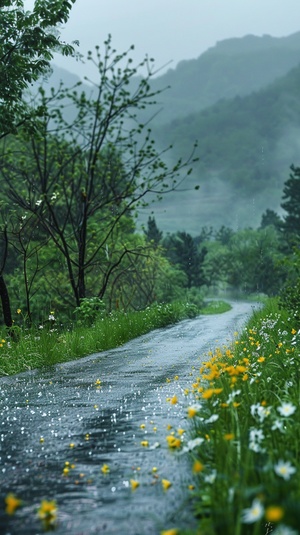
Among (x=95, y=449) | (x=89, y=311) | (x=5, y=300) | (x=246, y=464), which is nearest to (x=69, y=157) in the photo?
(x=89, y=311)

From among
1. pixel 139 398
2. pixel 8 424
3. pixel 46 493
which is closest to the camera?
pixel 46 493

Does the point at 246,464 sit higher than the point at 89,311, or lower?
lower

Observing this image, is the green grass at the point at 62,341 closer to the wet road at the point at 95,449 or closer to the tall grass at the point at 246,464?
the wet road at the point at 95,449

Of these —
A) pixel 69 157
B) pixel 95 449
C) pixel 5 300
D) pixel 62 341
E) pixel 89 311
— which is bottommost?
pixel 95 449

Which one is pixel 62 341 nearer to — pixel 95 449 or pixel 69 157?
pixel 95 449

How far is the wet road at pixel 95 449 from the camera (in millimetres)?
3984

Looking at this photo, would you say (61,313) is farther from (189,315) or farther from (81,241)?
(81,241)

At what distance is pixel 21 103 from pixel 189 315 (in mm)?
15246

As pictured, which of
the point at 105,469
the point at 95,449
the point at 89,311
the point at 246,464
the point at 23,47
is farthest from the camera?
the point at 89,311

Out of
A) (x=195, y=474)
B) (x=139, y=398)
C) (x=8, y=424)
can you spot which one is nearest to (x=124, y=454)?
(x=195, y=474)

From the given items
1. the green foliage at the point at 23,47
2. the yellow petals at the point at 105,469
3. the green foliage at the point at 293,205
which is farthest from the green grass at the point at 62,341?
the green foliage at the point at 293,205

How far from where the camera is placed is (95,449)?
18.2 ft

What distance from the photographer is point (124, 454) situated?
5.34m

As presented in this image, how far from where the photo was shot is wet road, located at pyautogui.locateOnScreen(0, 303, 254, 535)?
13.1 feet
